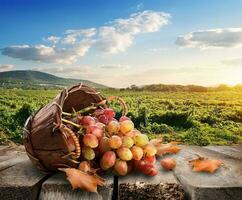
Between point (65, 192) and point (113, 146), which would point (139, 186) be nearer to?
point (113, 146)

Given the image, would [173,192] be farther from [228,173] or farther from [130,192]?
[228,173]

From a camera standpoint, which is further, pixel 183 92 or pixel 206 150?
pixel 183 92

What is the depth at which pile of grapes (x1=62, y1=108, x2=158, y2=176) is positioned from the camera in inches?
103

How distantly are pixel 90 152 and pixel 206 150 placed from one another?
134 centimetres

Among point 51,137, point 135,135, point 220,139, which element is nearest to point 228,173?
point 135,135

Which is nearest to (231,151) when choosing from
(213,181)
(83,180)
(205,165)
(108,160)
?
(205,165)

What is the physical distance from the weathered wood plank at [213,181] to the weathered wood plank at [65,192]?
0.48 metres

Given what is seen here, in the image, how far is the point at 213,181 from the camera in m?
2.59

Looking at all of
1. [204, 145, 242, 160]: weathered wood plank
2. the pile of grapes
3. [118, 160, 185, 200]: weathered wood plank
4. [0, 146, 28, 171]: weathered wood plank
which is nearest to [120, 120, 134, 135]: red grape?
the pile of grapes

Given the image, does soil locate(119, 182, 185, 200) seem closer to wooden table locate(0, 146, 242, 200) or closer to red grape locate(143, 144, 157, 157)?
wooden table locate(0, 146, 242, 200)

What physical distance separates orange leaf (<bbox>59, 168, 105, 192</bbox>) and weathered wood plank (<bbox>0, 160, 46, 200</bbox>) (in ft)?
0.82

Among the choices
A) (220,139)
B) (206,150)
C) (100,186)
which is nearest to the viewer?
(100,186)

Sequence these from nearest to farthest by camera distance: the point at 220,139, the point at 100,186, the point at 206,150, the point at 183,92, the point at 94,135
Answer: the point at 100,186 < the point at 94,135 < the point at 206,150 < the point at 220,139 < the point at 183,92

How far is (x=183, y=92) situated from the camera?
27719mm
